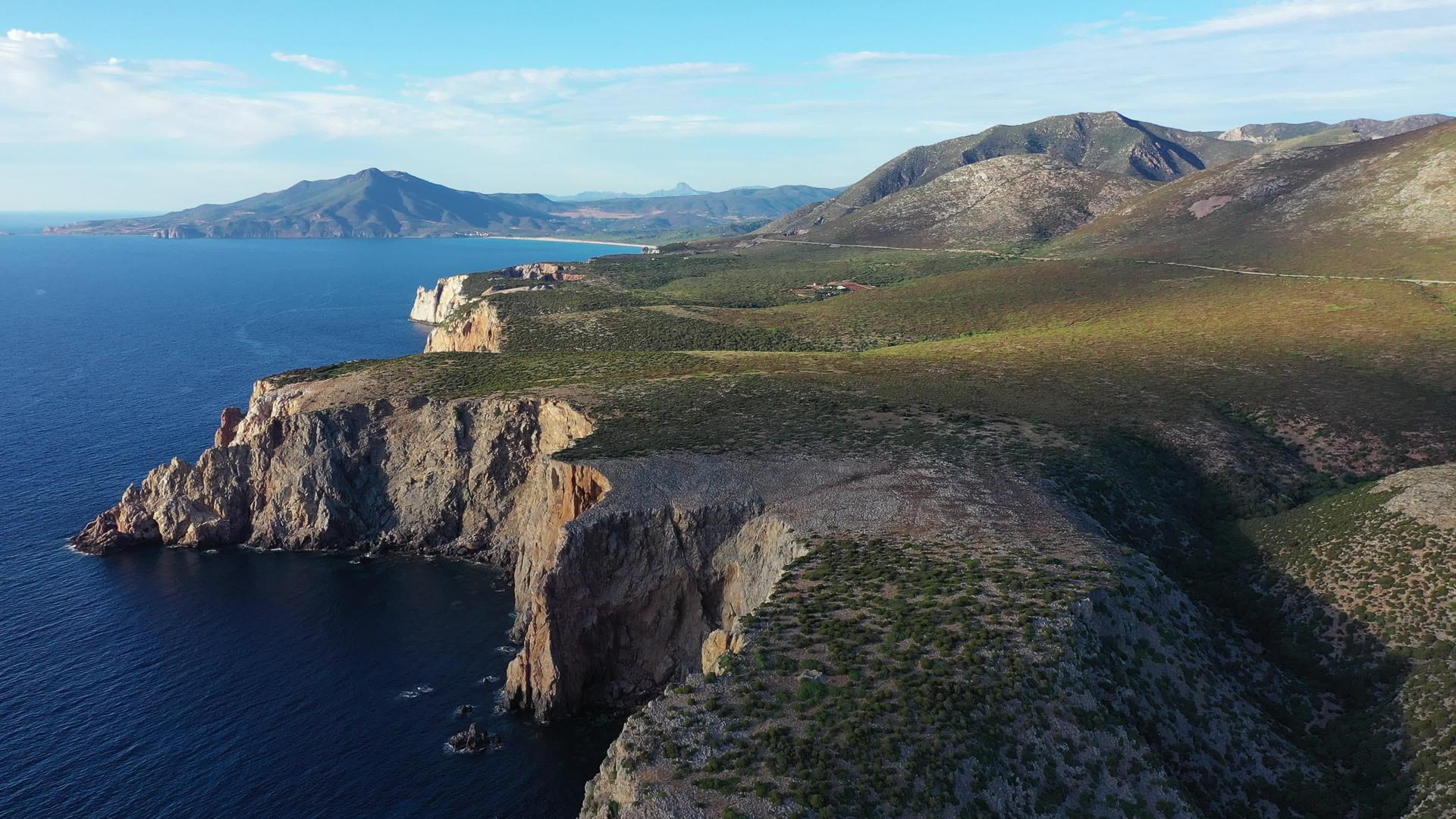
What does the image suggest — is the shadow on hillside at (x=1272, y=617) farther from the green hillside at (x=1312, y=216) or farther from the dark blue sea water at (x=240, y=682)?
the green hillside at (x=1312, y=216)

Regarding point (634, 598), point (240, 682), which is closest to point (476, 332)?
point (240, 682)

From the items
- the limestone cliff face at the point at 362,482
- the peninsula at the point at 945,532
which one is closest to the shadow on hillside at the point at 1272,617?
the peninsula at the point at 945,532

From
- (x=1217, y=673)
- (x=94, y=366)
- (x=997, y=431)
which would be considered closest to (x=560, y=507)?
(x=997, y=431)

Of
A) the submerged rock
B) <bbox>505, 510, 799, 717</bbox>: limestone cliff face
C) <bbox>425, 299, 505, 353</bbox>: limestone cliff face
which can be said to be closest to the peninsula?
<bbox>505, 510, 799, 717</bbox>: limestone cliff face

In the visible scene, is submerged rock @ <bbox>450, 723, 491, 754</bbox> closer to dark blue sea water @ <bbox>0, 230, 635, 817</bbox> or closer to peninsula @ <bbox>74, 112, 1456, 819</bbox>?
dark blue sea water @ <bbox>0, 230, 635, 817</bbox>

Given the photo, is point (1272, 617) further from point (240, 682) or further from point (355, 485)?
point (355, 485)

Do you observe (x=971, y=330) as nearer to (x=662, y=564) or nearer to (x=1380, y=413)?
(x=1380, y=413)
